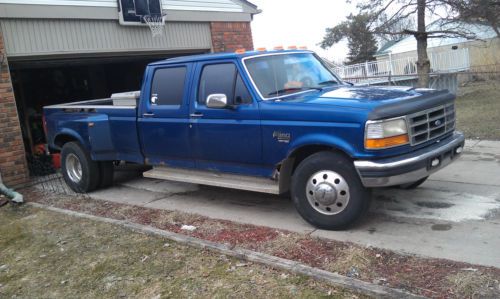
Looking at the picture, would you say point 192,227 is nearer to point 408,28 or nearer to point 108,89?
point 108,89

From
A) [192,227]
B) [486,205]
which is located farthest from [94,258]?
[486,205]

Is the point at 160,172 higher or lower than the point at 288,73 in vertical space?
lower

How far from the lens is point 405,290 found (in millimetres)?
3662

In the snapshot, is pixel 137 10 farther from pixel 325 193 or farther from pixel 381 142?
pixel 381 142

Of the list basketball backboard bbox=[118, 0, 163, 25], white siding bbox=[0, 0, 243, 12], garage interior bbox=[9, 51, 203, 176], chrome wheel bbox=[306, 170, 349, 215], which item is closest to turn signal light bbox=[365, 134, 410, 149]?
chrome wheel bbox=[306, 170, 349, 215]

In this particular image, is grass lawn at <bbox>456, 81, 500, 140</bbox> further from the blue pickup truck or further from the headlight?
the headlight

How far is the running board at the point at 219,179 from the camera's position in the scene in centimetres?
556

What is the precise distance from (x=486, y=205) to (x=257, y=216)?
2.62 metres

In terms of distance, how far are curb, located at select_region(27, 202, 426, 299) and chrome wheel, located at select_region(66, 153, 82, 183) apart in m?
2.26

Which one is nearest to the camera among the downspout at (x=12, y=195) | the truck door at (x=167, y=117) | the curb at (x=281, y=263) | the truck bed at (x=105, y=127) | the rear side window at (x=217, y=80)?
the curb at (x=281, y=263)

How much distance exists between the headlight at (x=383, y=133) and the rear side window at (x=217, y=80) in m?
1.83

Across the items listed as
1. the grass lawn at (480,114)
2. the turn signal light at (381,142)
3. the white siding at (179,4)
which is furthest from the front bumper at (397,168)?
the white siding at (179,4)

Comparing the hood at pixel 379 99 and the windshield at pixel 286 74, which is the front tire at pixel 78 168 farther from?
the hood at pixel 379 99

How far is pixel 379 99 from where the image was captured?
4.88 m
